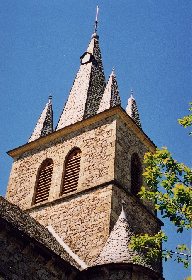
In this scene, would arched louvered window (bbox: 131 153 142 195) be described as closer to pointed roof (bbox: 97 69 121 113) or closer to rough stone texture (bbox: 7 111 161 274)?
rough stone texture (bbox: 7 111 161 274)

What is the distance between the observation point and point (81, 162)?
17406 millimetres

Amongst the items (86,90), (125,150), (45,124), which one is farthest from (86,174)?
(86,90)

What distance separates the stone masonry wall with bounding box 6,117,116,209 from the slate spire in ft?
4.46

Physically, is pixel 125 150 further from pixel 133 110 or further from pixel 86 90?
pixel 86 90

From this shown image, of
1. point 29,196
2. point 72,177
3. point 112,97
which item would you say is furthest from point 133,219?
point 112,97

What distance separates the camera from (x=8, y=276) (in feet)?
33.7

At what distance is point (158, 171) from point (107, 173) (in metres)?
6.71

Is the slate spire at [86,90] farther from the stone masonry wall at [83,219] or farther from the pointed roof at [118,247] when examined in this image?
the pointed roof at [118,247]

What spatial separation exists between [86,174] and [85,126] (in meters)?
2.42

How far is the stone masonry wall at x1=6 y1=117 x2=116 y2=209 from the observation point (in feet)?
54.3

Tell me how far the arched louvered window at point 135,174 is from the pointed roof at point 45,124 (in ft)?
14.0

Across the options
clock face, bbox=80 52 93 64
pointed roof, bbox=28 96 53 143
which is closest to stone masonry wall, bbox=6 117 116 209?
pointed roof, bbox=28 96 53 143

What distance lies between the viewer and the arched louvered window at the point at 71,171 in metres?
17.2

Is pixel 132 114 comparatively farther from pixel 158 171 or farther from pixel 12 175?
pixel 158 171
